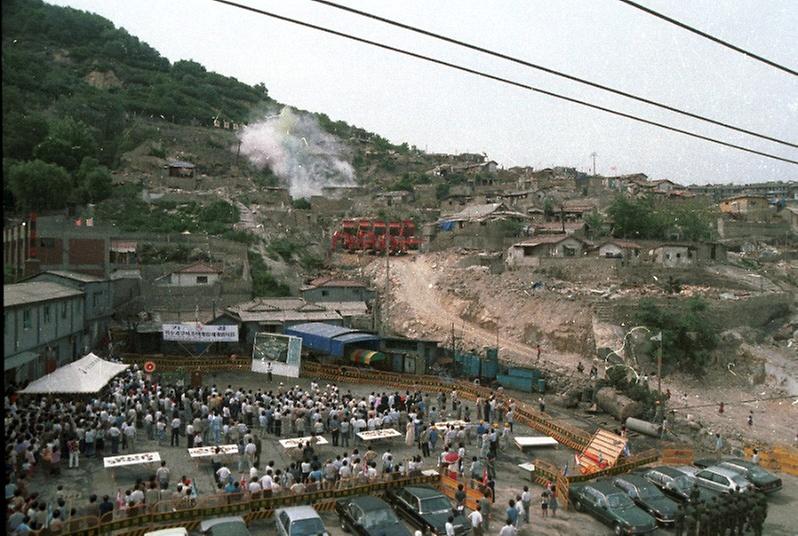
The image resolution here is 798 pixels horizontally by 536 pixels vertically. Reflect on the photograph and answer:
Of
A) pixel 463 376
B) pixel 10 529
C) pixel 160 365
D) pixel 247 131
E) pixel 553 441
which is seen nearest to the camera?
pixel 10 529

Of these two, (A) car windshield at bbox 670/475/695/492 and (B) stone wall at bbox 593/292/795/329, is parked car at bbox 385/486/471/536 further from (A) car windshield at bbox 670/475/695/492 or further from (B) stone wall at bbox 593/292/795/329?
(B) stone wall at bbox 593/292/795/329

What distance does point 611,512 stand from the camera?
1559cm

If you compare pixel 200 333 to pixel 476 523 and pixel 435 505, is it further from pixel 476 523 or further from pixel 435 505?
pixel 476 523

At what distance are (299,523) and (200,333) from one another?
19.9 meters

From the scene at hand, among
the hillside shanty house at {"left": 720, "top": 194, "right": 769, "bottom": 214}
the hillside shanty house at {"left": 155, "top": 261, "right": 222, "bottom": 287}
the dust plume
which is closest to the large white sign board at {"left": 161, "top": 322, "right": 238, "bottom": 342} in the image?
the hillside shanty house at {"left": 155, "top": 261, "right": 222, "bottom": 287}

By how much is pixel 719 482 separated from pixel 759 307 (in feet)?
107

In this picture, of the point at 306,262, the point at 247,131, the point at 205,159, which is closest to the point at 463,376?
the point at 306,262

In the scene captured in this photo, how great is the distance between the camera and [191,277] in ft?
133

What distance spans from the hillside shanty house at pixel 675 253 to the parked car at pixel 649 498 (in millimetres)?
41166

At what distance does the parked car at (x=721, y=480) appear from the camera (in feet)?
57.1

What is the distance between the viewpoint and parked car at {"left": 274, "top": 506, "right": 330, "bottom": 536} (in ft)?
43.7

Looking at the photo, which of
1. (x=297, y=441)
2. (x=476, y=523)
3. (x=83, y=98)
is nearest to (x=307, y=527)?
(x=476, y=523)

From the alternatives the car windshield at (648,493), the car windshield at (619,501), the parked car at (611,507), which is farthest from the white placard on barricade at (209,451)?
the car windshield at (648,493)

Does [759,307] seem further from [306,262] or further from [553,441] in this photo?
[306,262]
